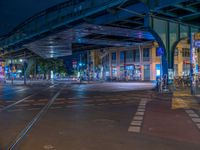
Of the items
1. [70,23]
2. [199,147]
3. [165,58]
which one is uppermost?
[70,23]

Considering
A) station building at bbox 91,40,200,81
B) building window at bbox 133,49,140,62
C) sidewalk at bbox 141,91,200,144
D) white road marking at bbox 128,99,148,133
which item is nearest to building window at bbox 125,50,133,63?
station building at bbox 91,40,200,81

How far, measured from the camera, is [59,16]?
3042 centimetres

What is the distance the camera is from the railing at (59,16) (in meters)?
25.0

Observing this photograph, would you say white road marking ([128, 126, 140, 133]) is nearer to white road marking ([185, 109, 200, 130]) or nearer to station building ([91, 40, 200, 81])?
white road marking ([185, 109, 200, 130])

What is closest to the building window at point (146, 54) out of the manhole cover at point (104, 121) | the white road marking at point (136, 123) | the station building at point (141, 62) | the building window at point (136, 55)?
the station building at point (141, 62)

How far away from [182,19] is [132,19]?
15.2 ft

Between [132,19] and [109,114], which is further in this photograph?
[132,19]

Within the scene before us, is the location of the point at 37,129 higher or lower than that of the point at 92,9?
lower

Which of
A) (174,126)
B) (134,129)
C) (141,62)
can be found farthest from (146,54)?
(134,129)

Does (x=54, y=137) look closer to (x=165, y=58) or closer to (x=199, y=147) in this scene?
(x=199, y=147)

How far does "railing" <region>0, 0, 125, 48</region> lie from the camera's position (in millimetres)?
24964

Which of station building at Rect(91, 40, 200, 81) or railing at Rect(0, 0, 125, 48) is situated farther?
station building at Rect(91, 40, 200, 81)

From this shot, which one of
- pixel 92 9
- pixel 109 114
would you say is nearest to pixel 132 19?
pixel 92 9

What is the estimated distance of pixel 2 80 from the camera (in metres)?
66.9
